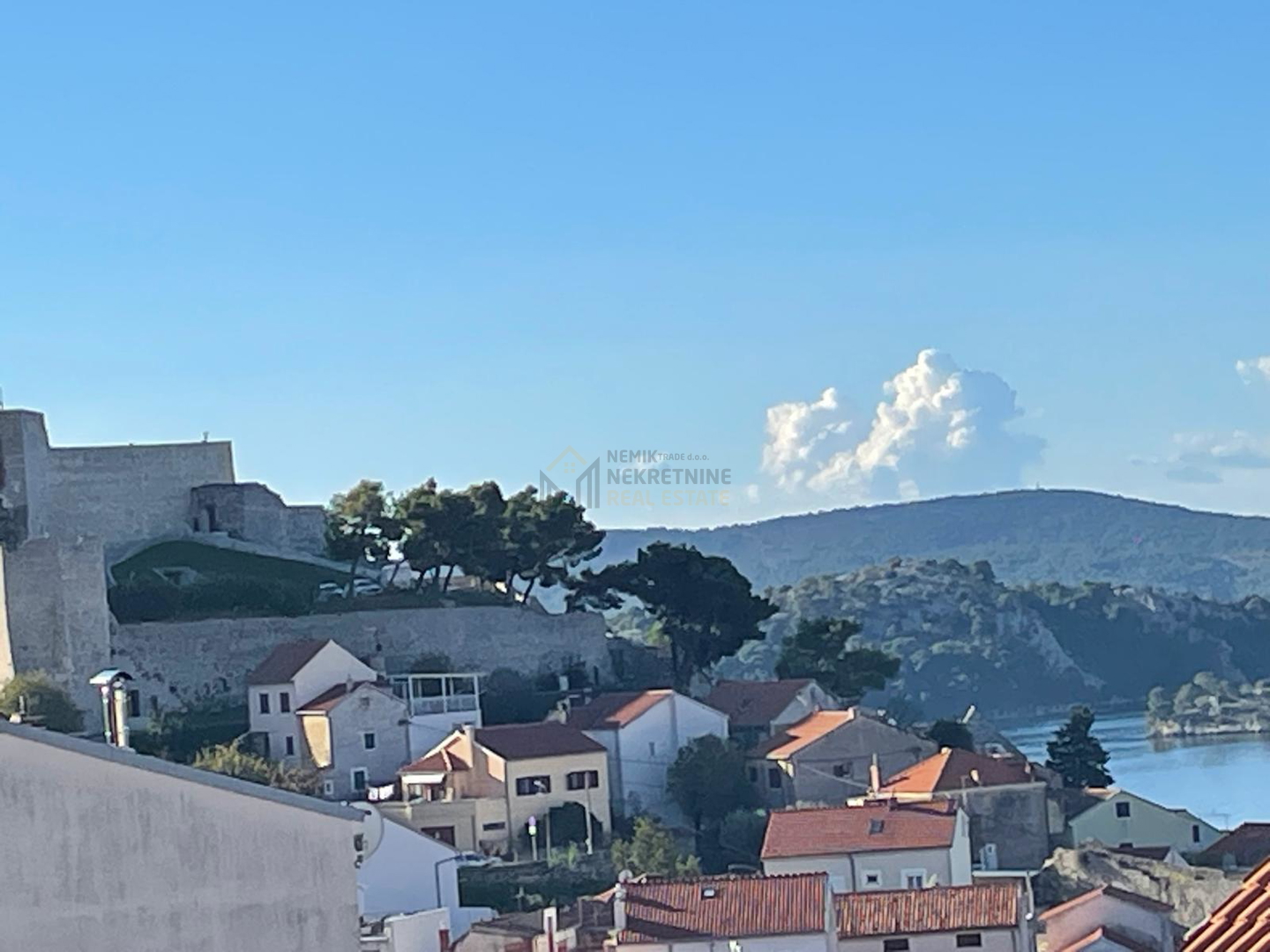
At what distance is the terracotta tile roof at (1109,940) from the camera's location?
27.8 meters

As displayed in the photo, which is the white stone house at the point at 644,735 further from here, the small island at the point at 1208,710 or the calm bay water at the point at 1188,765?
the small island at the point at 1208,710

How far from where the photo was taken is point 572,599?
1877 inches

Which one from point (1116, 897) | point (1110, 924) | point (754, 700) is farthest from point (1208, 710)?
point (1110, 924)

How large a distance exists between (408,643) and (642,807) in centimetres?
549

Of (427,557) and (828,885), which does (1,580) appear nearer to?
(427,557)

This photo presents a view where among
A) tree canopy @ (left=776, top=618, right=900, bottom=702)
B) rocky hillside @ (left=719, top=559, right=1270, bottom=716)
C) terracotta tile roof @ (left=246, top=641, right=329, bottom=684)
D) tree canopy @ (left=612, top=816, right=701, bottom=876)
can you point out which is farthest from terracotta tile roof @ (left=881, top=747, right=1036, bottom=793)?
rocky hillside @ (left=719, top=559, right=1270, bottom=716)

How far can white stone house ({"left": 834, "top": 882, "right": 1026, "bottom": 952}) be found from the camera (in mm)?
26500

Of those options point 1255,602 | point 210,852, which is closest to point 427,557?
point 210,852

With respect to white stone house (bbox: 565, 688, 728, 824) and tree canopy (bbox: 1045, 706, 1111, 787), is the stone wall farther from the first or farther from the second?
tree canopy (bbox: 1045, 706, 1111, 787)

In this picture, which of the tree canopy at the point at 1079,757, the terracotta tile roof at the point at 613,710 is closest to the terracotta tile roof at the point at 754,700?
the terracotta tile roof at the point at 613,710

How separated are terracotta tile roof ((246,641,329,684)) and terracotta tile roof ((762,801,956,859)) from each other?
9.29m

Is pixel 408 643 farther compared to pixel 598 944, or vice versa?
pixel 408 643

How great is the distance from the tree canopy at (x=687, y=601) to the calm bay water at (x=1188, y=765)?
11.7m

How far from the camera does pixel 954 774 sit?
1545 inches
